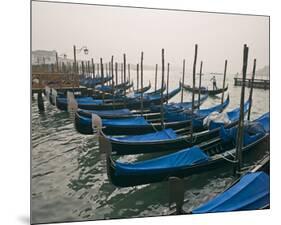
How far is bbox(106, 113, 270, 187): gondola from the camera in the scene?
276 cm

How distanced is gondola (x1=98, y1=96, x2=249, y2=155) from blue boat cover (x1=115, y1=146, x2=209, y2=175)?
0.13m

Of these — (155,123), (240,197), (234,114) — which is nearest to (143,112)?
(155,123)

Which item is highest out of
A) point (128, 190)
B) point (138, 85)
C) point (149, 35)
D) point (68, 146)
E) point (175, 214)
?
point (149, 35)

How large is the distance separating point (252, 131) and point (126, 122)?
1.06m

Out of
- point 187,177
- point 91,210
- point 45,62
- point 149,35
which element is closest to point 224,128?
point 187,177

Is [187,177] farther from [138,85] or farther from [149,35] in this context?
[149,35]

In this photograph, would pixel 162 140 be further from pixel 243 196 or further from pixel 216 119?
pixel 243 196

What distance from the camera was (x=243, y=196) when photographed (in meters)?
2.79

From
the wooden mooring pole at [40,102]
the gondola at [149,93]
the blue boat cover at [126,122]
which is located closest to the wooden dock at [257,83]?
the gondola at [149,93]

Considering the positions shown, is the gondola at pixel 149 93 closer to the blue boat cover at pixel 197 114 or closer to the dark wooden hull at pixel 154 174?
the blue boat cover at pixel 197 114
